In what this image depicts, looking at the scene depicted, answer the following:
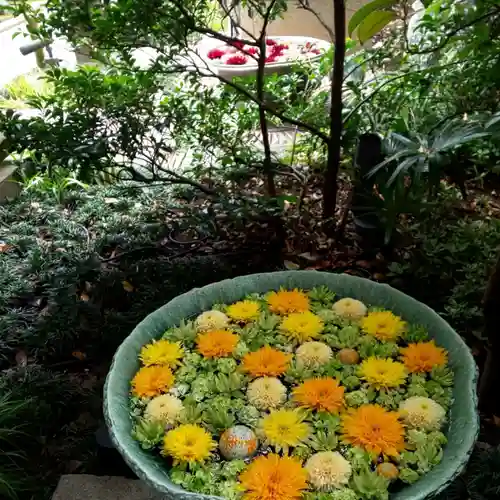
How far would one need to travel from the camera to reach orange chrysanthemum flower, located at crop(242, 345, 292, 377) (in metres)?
1.08

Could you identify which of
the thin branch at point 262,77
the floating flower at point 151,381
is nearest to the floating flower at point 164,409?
A: the floating flower at point 151,381

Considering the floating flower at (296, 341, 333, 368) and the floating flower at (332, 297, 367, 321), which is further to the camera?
the floating flower at (332, 297, 367, 321)

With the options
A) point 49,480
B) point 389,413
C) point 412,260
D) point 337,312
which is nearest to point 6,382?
point 49,480

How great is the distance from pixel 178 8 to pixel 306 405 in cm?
118

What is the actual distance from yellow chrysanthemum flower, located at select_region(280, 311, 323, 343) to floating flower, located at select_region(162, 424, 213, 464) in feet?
0.98

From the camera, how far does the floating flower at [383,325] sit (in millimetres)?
1158

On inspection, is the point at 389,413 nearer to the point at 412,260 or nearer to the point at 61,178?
the point at 412,260

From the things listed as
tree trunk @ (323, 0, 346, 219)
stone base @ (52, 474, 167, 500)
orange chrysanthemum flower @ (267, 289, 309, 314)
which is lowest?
stone base @ (52, 474, 167, 500)

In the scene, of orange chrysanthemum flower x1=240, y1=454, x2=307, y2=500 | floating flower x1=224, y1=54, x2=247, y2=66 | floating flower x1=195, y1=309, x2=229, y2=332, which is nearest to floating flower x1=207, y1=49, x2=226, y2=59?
floating flower x1=224, y1=54, x2=247, y2=66

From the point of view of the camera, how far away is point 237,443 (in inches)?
36.9

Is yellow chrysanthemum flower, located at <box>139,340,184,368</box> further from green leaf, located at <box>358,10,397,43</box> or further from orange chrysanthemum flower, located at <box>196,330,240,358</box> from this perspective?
green leaf, located at <box>358,10,397,43</box>

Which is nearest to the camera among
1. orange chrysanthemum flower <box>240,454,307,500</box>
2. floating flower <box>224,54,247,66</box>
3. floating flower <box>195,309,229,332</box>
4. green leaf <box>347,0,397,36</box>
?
orange chrysanthemum flower <box>240,454,307,500</box>

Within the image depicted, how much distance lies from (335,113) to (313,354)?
94 cm

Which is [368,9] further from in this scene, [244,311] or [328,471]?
[328,471]
